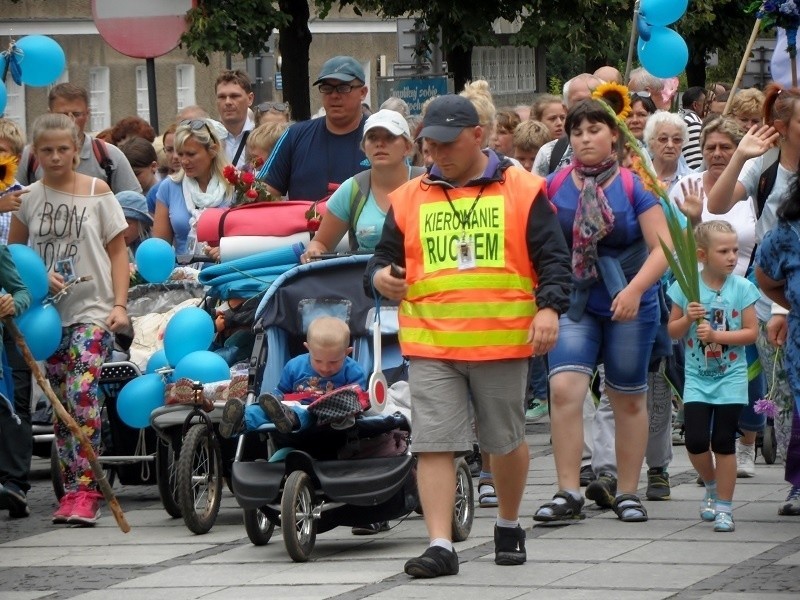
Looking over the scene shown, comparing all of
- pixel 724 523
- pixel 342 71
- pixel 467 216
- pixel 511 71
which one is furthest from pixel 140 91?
pixel 467 216

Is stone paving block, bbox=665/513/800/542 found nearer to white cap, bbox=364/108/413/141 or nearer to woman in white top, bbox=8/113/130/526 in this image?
white cap, bbox=364/108/413/141

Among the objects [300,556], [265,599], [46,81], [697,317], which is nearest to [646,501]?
[697,317]

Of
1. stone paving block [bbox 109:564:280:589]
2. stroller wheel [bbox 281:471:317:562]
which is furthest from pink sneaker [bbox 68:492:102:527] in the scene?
stroller wheel [bbox 281:471:317:562]

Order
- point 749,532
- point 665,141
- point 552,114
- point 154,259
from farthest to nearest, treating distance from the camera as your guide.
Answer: point 552,114, point 665,141, point 154,259, point 749,532

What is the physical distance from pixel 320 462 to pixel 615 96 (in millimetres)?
2477

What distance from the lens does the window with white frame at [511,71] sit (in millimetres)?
37562

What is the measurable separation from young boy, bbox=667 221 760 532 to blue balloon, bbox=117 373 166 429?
8.98 ft

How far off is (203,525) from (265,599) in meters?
1.99

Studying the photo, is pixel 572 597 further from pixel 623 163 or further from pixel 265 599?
pixel 623 163

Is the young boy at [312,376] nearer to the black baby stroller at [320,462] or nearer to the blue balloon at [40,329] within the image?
the black baby stroller at [320,462]

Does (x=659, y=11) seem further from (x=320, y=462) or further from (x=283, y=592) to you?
(x=283, y=592)

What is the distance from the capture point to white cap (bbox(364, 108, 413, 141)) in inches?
373

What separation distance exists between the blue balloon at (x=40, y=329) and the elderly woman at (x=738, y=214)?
334cm

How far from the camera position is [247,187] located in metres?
11.0
